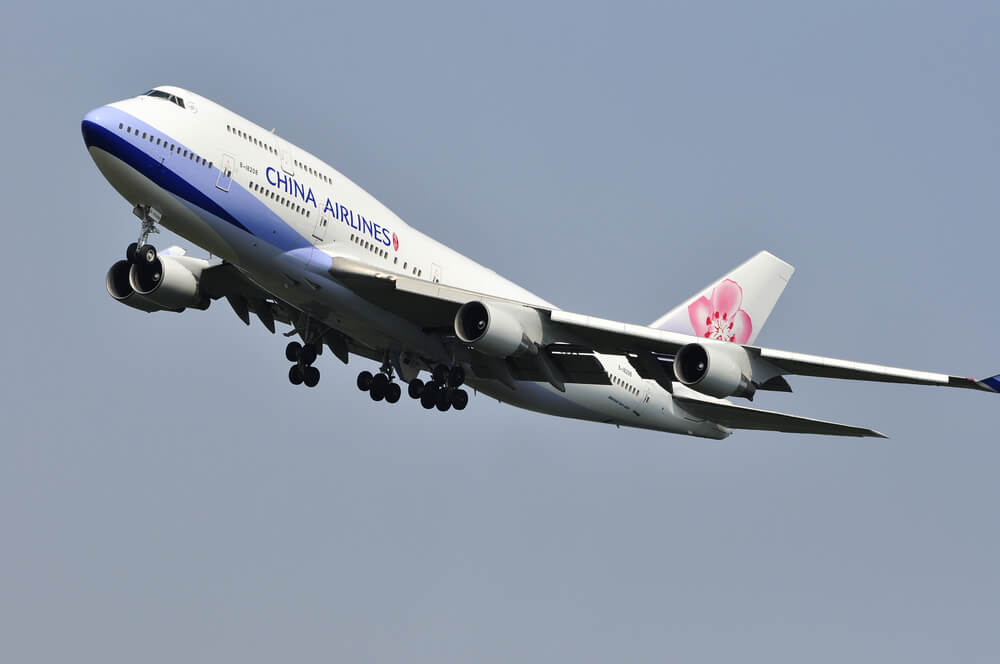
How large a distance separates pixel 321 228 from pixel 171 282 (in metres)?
5.71

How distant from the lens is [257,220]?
3359 cm

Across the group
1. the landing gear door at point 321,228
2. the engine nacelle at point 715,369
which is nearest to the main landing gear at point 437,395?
the landing gear door at point 321,228

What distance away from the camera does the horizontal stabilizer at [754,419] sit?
41219 millimetres

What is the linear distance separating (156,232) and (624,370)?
15938mm

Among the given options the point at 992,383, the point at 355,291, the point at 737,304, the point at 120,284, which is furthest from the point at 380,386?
the point at 992,383

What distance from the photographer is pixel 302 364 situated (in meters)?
40.6

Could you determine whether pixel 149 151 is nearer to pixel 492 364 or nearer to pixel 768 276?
pixel 492 364

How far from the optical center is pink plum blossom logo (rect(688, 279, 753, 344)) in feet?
151

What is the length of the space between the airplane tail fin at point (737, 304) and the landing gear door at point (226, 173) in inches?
666

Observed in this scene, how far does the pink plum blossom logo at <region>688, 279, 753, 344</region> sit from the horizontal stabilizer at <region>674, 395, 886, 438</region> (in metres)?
2.78

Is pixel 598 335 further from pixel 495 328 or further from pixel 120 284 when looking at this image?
pixel 120 284

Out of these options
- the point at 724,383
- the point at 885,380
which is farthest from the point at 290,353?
the point at 885,380

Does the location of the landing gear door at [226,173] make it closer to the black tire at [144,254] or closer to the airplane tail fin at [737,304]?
the black tire at [144,254]

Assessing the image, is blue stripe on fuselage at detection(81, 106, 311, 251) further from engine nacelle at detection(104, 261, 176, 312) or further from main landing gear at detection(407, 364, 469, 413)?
main landing gear at detection(407, 364, 469, 413)
